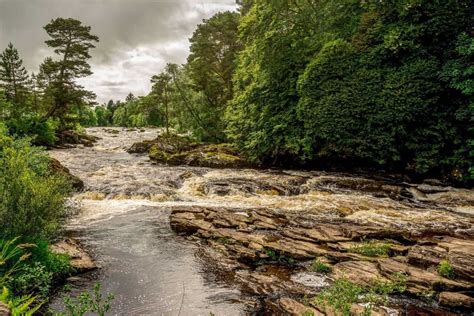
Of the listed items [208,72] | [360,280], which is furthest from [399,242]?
[208,72]

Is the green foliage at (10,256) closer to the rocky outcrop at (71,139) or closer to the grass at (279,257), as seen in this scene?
the grass at (279,257)

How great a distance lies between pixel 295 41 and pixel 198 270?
17.9 metres

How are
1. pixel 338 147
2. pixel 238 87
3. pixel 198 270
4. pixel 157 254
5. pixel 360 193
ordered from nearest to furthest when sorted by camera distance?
pixel 198 270, pixel 157 254, pixel 360 193, pixel 338 147, pixel 238 87

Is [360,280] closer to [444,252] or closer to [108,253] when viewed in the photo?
[444,252]

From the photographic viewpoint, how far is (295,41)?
20.2 meters

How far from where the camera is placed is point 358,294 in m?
4.74

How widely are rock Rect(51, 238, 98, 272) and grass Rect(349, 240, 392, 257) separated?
5.46 meters

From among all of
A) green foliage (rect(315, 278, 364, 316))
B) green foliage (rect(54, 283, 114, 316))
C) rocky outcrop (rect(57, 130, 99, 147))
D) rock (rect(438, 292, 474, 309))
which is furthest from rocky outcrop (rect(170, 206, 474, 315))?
rocky outcrop (rect(57, 130, 99, 147))

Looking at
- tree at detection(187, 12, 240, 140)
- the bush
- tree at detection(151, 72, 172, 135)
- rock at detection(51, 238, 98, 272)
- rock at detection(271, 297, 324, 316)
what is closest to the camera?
rock at detection(271, 297, 324, 316)

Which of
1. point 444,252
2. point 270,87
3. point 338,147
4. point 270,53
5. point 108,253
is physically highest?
point 270,53

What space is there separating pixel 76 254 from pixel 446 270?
23.0 feet

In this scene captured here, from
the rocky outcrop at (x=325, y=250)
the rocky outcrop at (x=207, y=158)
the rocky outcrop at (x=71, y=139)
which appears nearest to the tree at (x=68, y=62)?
the rocky outcrop at (x=71, y=139)

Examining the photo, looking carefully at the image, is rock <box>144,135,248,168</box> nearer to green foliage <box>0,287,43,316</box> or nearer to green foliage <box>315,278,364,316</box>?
green foliage <box>315,278,364,316</box>

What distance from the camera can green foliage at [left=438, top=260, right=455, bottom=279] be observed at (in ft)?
16.5
